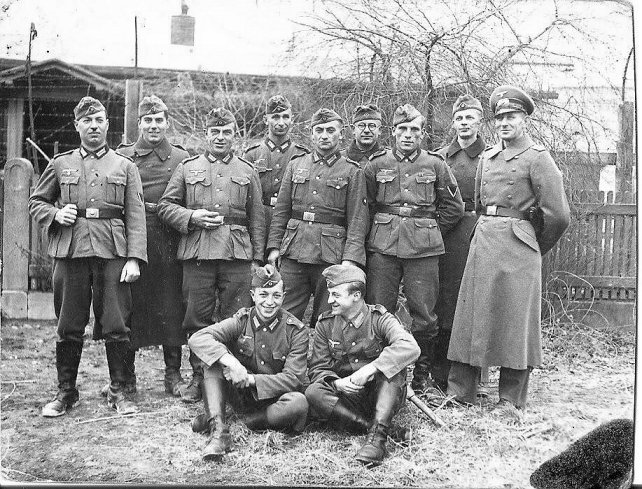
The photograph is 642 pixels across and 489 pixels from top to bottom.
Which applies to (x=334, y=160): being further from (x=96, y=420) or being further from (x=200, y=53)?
(x=96, y=420)

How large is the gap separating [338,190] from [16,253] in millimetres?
2580

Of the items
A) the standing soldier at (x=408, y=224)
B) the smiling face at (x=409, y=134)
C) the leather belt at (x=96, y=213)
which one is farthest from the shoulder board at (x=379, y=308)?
the leather belt at (x=96, y=213)

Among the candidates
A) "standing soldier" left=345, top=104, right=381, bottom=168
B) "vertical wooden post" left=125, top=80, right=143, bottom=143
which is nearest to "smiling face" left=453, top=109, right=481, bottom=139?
"standing soldier" left=345, top=104, right=381, bottom=168

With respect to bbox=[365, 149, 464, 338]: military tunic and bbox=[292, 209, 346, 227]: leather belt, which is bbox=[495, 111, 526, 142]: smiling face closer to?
bbox=[365, 149, 464, 338]: military tunic

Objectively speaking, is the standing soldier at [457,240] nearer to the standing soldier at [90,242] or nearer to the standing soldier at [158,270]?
the standing soldier at [158,270]

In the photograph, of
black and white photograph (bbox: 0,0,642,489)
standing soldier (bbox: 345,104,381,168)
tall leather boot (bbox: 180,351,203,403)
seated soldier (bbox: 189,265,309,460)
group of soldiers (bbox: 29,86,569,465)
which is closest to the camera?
black and white photograph (bbox: 0,0,642,489)

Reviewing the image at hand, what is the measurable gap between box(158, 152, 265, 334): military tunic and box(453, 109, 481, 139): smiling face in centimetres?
136

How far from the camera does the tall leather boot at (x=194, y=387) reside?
482 centimetres

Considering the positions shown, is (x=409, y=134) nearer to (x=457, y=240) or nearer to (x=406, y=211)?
(x=406, y=211)

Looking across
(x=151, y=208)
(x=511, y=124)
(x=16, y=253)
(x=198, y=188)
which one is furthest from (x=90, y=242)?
(x=511, y=124)

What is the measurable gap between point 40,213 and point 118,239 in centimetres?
48

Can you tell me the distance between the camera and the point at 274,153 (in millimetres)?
5352

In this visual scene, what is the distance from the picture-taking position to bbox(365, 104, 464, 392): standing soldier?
4715 millimetres

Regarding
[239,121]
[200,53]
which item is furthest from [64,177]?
[239,121]
